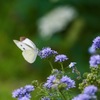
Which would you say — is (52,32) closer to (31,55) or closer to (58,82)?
(31,55)

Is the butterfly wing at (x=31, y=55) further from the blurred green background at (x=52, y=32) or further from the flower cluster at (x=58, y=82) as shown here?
the blurred green background at (x=52, y=32)

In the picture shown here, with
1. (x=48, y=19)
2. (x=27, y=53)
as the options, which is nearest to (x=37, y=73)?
(x=48, y=19)

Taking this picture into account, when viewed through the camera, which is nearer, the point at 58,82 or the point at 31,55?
the point at 58,82

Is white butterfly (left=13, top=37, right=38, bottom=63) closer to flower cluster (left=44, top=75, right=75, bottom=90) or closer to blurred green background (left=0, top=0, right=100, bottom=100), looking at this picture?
flower cluster (left=44, top=75, right=75, bottom=90)

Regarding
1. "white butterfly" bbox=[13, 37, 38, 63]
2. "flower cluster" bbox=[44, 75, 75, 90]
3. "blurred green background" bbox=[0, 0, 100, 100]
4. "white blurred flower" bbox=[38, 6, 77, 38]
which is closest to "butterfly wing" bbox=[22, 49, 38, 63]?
"white butterfly" bbox=[13, 37, 38, 63]

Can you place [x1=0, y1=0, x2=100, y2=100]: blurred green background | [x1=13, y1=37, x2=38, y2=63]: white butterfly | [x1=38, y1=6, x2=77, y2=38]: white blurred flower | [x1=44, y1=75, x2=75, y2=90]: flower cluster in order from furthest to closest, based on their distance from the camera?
[x1=38, y1=6, x2=77, y2=38]: white blurred flower, [x1=0, y1=0, x2=100, y2=100]: blurred green background, [x1=13, y1=37, x2=38, y2=63]: white butterfly, [x1=44, y1=75, x2=75, y2=90]: flower cluster

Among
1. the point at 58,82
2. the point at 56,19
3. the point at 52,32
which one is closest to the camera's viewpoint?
the point at 58,82

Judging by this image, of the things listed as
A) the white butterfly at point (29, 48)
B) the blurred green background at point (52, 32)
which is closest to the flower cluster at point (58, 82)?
the white butterfly at point (29, 48)

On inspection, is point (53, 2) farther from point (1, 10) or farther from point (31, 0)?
point (1, 10)

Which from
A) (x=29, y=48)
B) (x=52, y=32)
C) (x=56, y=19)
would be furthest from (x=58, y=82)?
(x=56, y=19)
